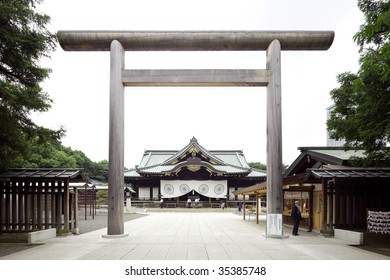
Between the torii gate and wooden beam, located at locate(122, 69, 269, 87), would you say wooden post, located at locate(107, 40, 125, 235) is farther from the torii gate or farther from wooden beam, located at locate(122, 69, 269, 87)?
wooden beam, located at locate(122, 69, 269, 87)

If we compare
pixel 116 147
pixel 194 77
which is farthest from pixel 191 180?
pixel 194 77

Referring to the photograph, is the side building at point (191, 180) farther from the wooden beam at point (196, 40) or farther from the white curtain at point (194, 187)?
the wooden beam at point (196, 40)

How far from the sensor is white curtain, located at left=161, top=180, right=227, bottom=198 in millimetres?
39594

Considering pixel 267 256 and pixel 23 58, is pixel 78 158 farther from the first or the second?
pixel 267 256

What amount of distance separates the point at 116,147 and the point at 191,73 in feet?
11.1

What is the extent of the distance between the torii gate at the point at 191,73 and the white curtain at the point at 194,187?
1078 inches

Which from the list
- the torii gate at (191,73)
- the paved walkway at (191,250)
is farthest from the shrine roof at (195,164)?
the paved walkway at (191,250)

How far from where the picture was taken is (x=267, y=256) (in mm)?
8789

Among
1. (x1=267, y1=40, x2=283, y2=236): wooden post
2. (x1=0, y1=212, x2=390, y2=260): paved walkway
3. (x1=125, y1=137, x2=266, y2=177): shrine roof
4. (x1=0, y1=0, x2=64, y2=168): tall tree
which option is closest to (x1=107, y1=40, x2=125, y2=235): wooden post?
(x1=0, y1=212, x2=390, y2=260): paved walkway

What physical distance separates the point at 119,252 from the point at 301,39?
861 cm

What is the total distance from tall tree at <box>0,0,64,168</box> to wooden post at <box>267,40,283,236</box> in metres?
6.72

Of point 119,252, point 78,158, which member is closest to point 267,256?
point 119,252

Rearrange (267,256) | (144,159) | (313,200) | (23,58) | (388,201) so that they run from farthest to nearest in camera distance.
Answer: (144,159) < (313,200) < (388,201) < (23,58) < (267,256)

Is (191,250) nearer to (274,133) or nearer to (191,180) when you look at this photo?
(274,133)
